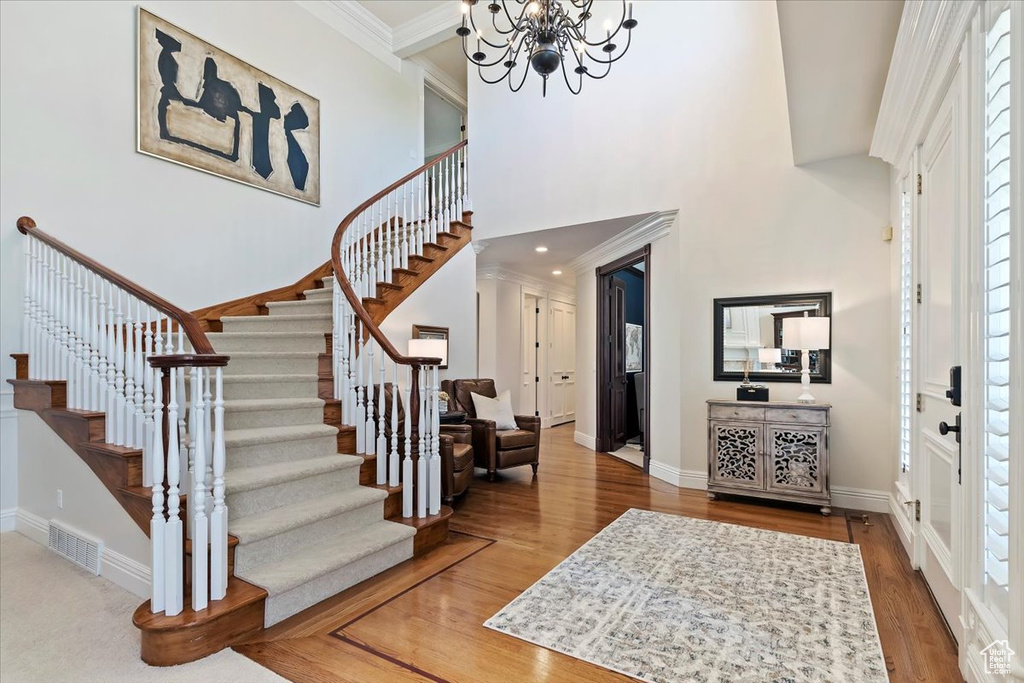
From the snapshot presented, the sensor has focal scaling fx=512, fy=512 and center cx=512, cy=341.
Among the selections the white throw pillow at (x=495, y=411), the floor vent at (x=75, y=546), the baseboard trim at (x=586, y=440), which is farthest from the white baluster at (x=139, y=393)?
the baseboard trim at (x=586, y=440)

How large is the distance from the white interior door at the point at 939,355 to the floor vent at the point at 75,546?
13.3 feet

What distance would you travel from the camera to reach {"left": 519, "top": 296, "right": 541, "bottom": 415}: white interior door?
832cm

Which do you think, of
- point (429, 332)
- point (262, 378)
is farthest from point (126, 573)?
point (429, 332)

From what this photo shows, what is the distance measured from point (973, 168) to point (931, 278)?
1.15 metres

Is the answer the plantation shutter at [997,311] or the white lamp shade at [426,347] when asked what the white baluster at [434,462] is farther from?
the plantation shutter at [997,311]

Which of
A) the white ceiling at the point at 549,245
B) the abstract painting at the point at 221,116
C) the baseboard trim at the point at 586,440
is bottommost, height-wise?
the baseboard trim at the point at 586,440

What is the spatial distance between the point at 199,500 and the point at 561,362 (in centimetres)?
762

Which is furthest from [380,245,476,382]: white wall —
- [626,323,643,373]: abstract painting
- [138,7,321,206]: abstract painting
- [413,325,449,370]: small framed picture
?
[626,323,643,373]: abstract painting

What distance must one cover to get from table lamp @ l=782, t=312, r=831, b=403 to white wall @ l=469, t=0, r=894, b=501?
26cm

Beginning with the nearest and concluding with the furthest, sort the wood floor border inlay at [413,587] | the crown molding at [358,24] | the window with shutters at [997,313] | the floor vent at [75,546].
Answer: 1. the window with shutters at [997,313]
2. the wood floor border inlay at [413,587]
3. the floor vent at [75,546]
4. the crown molding at [358,24]

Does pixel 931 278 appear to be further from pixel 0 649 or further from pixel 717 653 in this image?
pixel 0 649

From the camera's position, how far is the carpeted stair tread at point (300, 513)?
2414mm

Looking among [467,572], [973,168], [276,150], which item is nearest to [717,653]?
[467,572]

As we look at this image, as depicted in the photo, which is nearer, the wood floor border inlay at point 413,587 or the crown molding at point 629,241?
the wood floor border inlay at point 413,587
